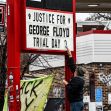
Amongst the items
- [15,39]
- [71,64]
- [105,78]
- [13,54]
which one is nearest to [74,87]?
[71,64]

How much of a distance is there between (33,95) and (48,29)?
3.67 m

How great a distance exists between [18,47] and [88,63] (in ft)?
32.9

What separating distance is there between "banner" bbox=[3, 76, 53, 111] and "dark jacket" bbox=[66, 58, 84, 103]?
8.29ft

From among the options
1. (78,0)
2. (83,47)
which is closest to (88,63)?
(83,47)

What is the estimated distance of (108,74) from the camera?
72.4 ft

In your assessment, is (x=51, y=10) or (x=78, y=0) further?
(x=78, y=0)

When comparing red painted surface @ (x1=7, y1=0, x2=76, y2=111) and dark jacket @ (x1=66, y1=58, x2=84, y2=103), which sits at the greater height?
red painted surface @ (x1=7, y1=0, x2=76, y2=111)

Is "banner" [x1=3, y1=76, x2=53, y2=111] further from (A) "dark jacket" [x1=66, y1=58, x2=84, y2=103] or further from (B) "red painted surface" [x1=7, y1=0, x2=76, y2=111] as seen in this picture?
(B) "red painted surface" [x1=7, y1=0, x2=76, y2=111]

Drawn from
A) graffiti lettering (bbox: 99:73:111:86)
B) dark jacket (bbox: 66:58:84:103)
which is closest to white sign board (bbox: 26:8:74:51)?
dark jacket (bbox: 66:58:84:103)

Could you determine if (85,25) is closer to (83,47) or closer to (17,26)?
(83,47)

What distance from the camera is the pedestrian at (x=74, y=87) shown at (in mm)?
13102

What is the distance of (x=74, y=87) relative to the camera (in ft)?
42.9

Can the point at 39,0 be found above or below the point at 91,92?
above

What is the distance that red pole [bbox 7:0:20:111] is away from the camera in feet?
40.0
